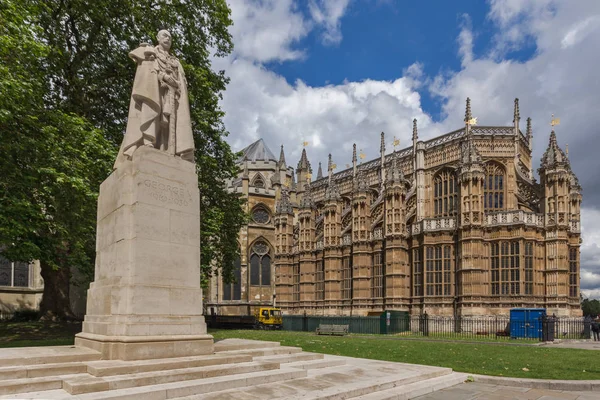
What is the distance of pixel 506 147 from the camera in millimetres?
33781

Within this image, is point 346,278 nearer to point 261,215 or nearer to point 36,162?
point 261,215

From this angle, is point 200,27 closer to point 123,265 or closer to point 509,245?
point 123,265

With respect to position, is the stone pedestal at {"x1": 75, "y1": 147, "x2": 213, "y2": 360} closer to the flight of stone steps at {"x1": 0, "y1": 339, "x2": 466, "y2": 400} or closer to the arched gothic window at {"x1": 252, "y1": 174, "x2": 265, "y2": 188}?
Result: the flight of stone steps at {"x1": 0, "y1": 339, "x2": 466, "y2": 400}

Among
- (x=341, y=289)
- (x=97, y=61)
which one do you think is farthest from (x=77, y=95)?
(x=341, y=289)

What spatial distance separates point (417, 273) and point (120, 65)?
81.9 ft

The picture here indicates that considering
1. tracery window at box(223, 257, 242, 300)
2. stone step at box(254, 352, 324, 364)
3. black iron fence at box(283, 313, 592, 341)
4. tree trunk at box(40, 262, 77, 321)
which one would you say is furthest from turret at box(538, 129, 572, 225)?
tracery window at box(223, 257, 242, 300)

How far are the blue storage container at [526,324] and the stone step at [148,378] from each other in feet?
68.5

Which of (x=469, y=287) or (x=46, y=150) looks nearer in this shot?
(x=46, y=150)


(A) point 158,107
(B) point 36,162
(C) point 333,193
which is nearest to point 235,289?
(C) point 333,193

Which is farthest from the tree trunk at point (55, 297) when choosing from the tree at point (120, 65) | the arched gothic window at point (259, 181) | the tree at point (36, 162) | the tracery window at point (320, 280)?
the arched gothic window at point (259, 181)

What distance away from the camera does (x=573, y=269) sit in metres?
31.3

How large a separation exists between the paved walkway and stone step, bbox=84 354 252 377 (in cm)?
350

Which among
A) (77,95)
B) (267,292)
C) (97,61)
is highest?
(97,61)

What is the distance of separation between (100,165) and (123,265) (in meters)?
7.77
